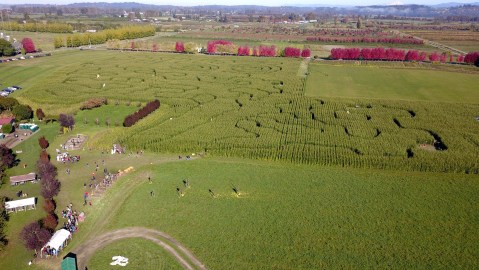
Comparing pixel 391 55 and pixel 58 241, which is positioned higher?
pixel 391 55

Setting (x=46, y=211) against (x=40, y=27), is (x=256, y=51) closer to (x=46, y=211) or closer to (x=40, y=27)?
(x=46, y=211)

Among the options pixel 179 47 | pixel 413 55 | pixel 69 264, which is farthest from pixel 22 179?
pixel 413 55

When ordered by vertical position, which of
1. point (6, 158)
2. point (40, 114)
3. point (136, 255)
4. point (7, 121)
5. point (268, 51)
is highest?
point (268, 51)

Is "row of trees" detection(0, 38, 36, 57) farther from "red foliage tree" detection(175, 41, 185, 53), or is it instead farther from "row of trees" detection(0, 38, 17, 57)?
"red foliage tree" detection(175, 41, 185, 53)

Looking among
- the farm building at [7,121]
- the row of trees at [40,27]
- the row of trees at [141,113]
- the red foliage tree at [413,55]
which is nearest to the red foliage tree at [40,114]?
the farm building at [7,121]

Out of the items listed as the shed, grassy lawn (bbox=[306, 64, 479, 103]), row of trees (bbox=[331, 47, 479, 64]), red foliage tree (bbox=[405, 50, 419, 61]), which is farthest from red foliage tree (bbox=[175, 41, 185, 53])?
the shed

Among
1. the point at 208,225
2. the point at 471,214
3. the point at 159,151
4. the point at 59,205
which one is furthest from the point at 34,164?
the point at 471,214

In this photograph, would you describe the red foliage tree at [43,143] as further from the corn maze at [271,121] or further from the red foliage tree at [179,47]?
the red foliage tree at [179,47]
